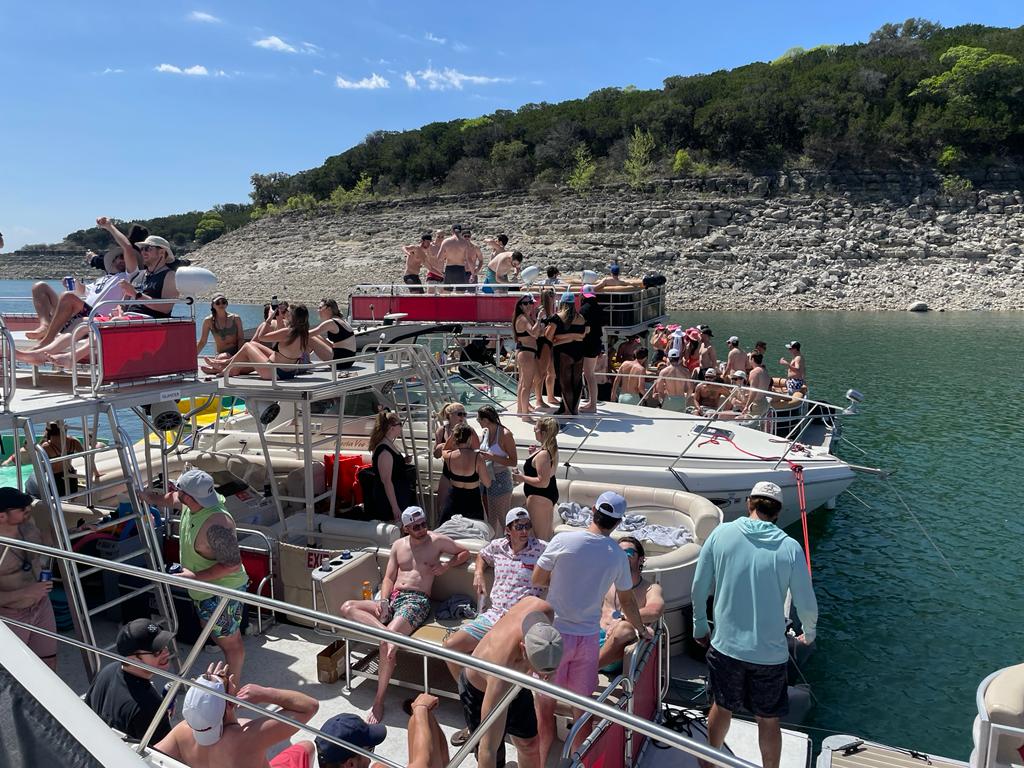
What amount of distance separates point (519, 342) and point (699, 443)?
3.13 meters

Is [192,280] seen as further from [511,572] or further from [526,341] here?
[526,341]

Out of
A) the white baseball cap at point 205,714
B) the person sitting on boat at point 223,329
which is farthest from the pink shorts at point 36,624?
the person sitting on boat at point 223,329

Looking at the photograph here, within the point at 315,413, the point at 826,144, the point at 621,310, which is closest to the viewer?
the point at 315,413

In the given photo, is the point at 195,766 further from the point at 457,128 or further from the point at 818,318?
the point at 457,128

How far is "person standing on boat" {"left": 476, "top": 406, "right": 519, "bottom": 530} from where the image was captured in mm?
8633

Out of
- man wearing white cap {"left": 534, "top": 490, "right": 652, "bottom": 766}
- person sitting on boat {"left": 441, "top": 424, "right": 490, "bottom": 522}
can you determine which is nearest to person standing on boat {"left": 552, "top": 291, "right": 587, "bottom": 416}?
person sitting on boat {"left": 441, "top": 424, "right": 490, "bottom": 522}

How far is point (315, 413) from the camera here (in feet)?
34.2

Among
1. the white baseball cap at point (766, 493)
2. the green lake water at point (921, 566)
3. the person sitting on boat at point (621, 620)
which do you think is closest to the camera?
the white baseball cap at point (766, 493)

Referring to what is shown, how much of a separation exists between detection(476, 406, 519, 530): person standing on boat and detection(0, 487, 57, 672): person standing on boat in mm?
4242

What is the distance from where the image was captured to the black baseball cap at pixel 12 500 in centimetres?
543

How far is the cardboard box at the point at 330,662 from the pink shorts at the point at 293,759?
6.81ft

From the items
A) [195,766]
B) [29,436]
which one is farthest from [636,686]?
[29,436]

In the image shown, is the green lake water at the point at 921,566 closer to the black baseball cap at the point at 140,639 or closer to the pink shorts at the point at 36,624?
the black baseball cap at the point at 140,639

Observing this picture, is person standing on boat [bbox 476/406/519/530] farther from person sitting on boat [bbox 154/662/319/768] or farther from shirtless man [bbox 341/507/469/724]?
person sitting on boat [bbox 154/662/319/768]
